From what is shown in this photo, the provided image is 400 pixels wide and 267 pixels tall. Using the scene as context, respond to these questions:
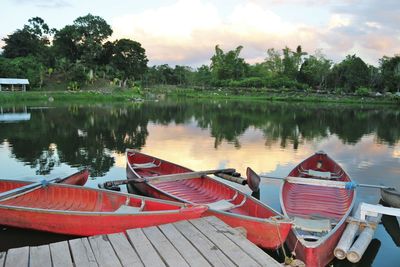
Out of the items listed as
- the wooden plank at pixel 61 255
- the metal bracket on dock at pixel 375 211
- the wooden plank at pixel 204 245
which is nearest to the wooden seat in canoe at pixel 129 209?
the wooden plank at pixel 204 245

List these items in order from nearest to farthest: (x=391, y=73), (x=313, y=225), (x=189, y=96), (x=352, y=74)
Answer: (x=313, y=225) → (x=391, y=73) → (x=352, y=74) → (x=189, y=96)

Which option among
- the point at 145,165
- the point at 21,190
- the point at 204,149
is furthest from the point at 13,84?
the point at 21,190

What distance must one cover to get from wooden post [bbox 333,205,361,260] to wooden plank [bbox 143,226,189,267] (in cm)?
286

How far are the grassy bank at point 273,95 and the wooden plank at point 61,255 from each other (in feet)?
224

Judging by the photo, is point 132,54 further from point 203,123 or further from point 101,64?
point 203,123

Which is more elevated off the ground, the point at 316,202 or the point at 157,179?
the point at 157,179

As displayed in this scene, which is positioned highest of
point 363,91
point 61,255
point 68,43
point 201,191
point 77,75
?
point 68,43

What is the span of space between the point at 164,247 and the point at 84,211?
321cm

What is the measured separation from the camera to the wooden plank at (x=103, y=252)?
14.5 ft

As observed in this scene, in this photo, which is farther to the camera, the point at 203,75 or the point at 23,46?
the point at 203,75

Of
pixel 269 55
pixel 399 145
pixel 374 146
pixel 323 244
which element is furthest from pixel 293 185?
pixel 269 55

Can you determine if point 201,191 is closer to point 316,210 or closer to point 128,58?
point 316,210

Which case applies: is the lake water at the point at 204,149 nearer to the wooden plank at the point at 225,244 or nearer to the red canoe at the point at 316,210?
the red canoe at the point at 316,210

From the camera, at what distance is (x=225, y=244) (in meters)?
4.89
